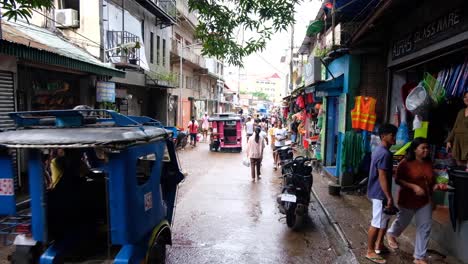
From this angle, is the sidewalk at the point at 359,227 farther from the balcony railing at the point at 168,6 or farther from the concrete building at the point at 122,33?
the balcony railing at the point at 168,6

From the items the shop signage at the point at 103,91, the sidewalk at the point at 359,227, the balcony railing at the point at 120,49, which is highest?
the balcony railing at the point at 120,49

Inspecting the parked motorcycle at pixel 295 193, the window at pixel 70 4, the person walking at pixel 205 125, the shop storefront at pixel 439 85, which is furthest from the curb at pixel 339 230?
the person walking at pixel 205 125

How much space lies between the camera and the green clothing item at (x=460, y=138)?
5180mm

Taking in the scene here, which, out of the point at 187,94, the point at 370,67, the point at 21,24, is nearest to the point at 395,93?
the point at 370,67

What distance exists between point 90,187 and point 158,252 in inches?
50.3

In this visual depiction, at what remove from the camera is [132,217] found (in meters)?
3.44

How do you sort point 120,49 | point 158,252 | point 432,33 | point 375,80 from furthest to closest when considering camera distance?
point 120,49 → point 375,80 → point 432,33 → point 158,252

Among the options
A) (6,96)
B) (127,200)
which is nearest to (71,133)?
(127,200)

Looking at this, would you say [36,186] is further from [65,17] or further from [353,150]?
[65,17]

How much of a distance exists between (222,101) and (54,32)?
38806 millimetres

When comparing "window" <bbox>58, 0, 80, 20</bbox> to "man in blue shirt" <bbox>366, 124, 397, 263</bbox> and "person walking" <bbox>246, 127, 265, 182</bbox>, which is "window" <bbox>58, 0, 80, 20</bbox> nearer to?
"person walking" <bbox>246, 127, 265, 182</bbox>

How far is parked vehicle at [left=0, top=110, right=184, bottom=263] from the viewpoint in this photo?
3314 millimetres

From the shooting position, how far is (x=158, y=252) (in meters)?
4.43

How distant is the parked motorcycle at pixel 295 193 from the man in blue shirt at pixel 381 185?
5.81 feet
